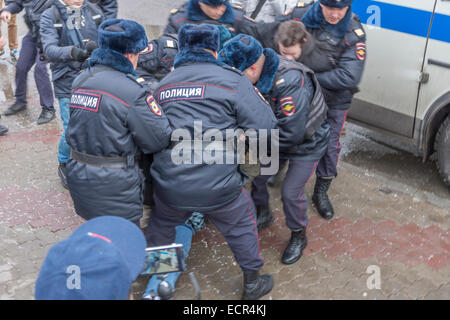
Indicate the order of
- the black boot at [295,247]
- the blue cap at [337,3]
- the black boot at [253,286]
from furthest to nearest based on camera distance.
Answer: the blue cap at [337,3] < the black boot at [295,247] < the black boot at [253,286]

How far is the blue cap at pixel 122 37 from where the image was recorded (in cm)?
276

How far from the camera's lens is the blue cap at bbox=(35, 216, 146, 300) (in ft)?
5.38

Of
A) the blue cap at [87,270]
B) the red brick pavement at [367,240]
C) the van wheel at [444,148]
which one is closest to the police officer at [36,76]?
the red brick pavement at [367,240]

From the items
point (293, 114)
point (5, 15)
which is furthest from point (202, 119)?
point (5, 15)

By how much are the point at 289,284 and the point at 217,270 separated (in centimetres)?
53

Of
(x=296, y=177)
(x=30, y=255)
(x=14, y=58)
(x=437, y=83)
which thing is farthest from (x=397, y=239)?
(x=14, y=58)

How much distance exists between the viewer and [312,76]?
11.4 ft

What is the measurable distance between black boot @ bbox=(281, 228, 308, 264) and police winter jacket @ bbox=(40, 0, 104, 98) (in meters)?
2.37

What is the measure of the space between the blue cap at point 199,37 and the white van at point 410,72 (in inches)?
86.7

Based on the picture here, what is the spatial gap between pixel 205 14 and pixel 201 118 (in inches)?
65.3

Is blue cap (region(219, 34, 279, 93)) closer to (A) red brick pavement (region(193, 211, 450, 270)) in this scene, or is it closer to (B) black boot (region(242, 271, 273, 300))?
(B) black boot (region(242, 271, 273, 300))

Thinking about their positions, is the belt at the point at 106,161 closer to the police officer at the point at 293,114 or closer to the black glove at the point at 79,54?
the police officer at the point at 293,114

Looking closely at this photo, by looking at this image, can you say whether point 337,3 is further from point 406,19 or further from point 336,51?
point 406,19
